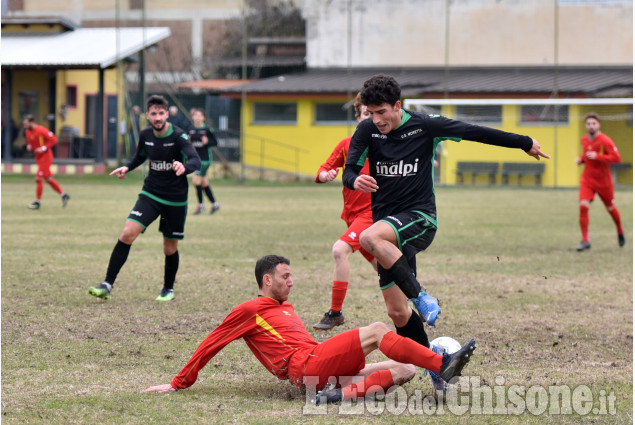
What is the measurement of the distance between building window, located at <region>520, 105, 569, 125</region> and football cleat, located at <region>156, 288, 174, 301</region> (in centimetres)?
2452

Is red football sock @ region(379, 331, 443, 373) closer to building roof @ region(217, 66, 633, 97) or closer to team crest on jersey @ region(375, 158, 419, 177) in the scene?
team crest on jersey @ region(375, 158, 419, 177)

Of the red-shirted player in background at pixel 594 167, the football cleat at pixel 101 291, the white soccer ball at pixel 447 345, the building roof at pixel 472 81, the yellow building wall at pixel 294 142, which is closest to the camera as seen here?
the white soccer ball at pixel 447 345

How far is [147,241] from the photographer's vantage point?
15.3 m

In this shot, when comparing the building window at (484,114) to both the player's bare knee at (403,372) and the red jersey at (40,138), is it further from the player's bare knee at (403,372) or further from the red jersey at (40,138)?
the player's bare knee at (403,372)

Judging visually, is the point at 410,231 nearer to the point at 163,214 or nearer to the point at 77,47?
the point at 163,214

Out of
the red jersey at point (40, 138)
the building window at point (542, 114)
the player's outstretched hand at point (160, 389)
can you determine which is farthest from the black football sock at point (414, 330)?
the building window at point (542, 114)

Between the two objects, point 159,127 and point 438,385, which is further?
point 159,127

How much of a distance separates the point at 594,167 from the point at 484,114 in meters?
17.9

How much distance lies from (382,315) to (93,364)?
3.05 meters

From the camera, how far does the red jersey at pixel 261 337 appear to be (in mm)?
5656

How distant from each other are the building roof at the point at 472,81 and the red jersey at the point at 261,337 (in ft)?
94.8

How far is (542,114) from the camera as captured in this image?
32.4 m

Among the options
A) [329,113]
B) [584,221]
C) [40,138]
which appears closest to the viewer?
[584,221]

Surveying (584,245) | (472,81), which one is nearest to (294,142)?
(472,81)
